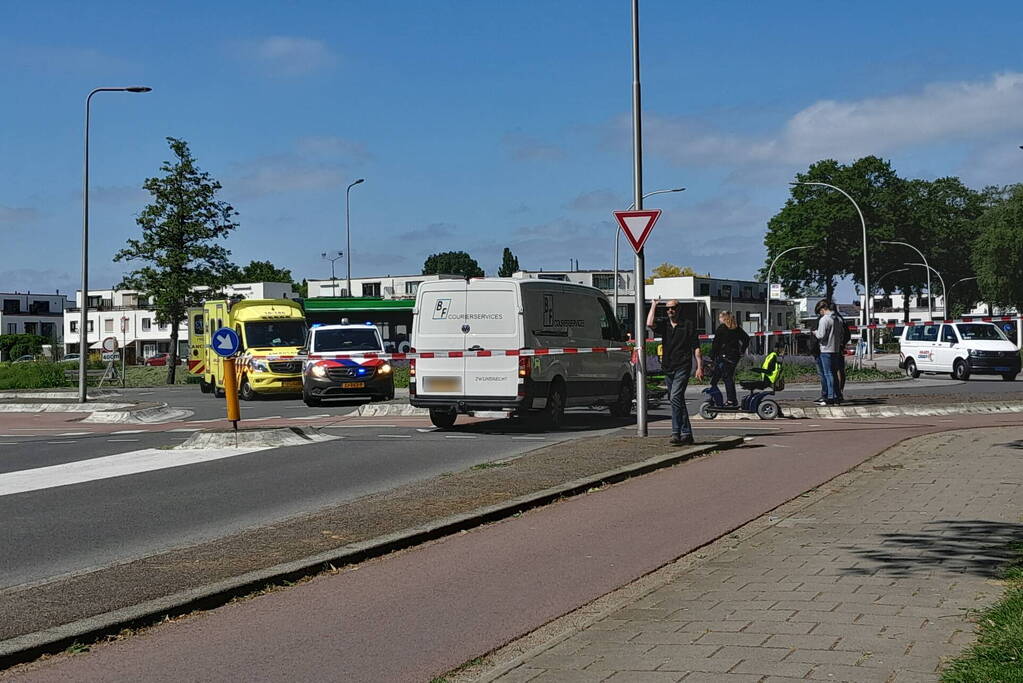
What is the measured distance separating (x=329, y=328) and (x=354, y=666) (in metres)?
22.8

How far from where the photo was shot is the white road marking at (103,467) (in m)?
12.6

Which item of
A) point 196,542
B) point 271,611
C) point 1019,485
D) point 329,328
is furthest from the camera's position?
point 329,328

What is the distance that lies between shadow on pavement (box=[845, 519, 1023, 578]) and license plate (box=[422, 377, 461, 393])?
33.0 feet

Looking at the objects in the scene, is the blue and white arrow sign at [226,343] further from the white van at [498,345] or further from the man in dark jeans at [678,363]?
the man in dark jeans at [678,363]

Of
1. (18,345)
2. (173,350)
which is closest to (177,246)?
(173,350)

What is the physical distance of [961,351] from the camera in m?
35.9

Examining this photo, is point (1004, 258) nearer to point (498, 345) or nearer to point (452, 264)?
point (498, 345)

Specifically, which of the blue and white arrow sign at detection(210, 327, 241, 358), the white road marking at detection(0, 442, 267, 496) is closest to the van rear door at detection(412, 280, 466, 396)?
the blue and white arrow sign at detection(210, 327, 241, 358)

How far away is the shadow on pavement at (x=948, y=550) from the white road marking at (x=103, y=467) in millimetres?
8474

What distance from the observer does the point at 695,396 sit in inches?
1120

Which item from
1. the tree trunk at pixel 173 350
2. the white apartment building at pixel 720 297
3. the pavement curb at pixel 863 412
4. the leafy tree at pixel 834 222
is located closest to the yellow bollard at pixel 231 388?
the pavement curb at pixel 863 412

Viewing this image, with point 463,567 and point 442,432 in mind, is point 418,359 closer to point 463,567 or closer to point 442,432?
point 442,432

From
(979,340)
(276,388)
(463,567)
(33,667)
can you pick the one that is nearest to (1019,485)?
(463,567)

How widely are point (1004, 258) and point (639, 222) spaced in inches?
2525
